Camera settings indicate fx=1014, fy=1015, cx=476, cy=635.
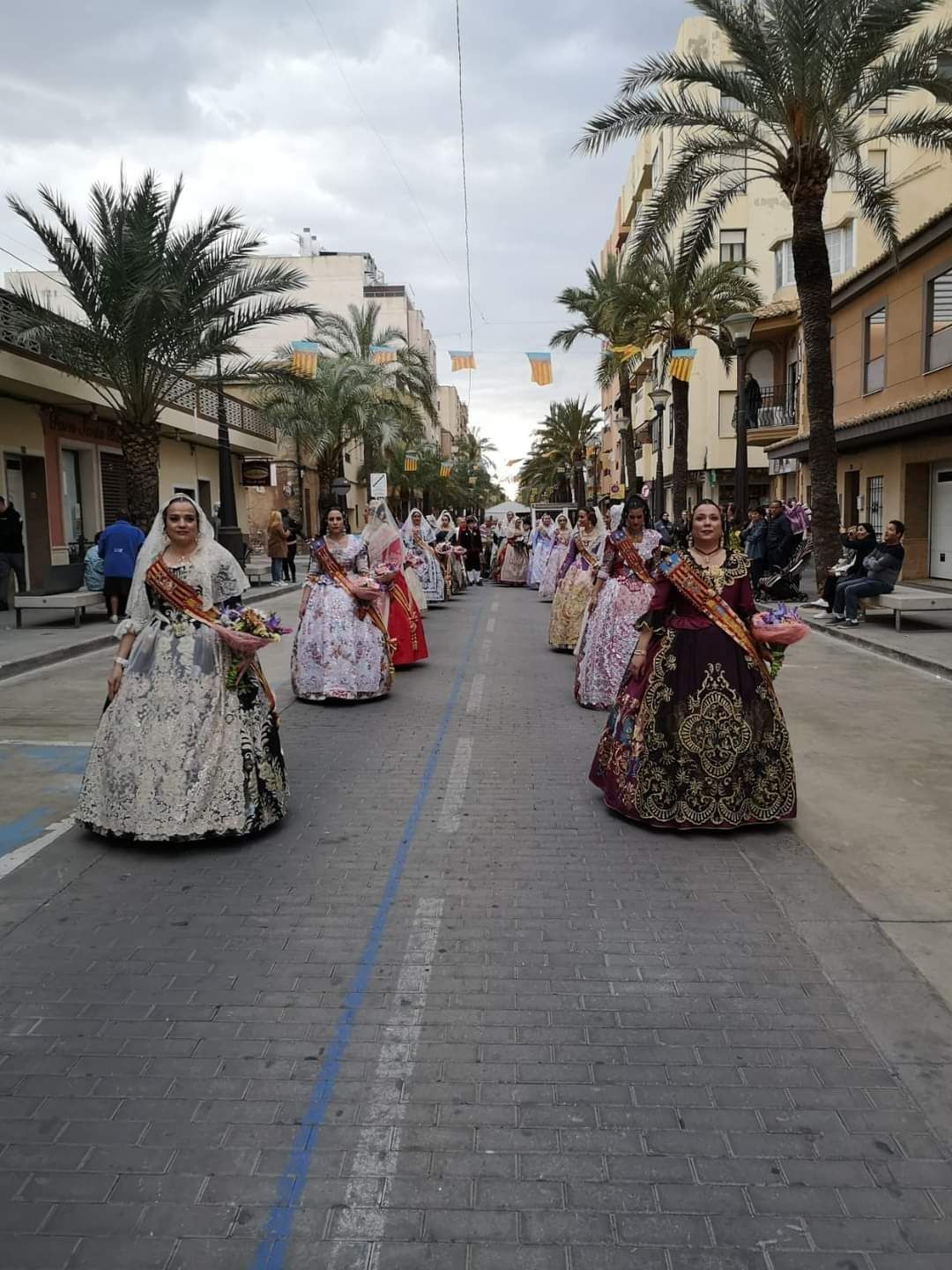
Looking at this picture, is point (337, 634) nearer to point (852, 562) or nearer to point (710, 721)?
point (710, 721)

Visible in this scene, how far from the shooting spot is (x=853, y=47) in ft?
47.8

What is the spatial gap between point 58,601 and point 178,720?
11093mm

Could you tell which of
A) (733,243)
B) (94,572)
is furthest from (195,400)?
(733,243)

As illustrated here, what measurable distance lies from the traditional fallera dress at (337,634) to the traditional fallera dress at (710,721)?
4353 millimetres

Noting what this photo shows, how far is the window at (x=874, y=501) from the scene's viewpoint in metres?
23.7

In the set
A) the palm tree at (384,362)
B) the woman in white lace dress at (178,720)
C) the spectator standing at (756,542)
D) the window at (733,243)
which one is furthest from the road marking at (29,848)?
the window at (733,243)

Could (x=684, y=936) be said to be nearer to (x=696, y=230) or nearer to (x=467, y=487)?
(x=696, y=230)

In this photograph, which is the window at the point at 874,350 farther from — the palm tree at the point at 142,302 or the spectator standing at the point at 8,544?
the spectator standing at the point at 8,544

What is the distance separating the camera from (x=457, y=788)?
6465 mm

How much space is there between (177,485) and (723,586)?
27592 mm

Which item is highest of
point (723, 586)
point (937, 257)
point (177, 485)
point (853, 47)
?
point (853, 47)

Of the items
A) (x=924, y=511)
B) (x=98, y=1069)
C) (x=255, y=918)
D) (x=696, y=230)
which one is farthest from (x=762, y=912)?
(x=924, y=511)

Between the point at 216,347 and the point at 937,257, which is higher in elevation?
the point at 937,257

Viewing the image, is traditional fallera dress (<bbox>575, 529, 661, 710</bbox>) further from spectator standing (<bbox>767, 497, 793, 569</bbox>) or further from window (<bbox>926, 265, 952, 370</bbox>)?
window (<bbox>926, 265, 952, 370</bbox>)
